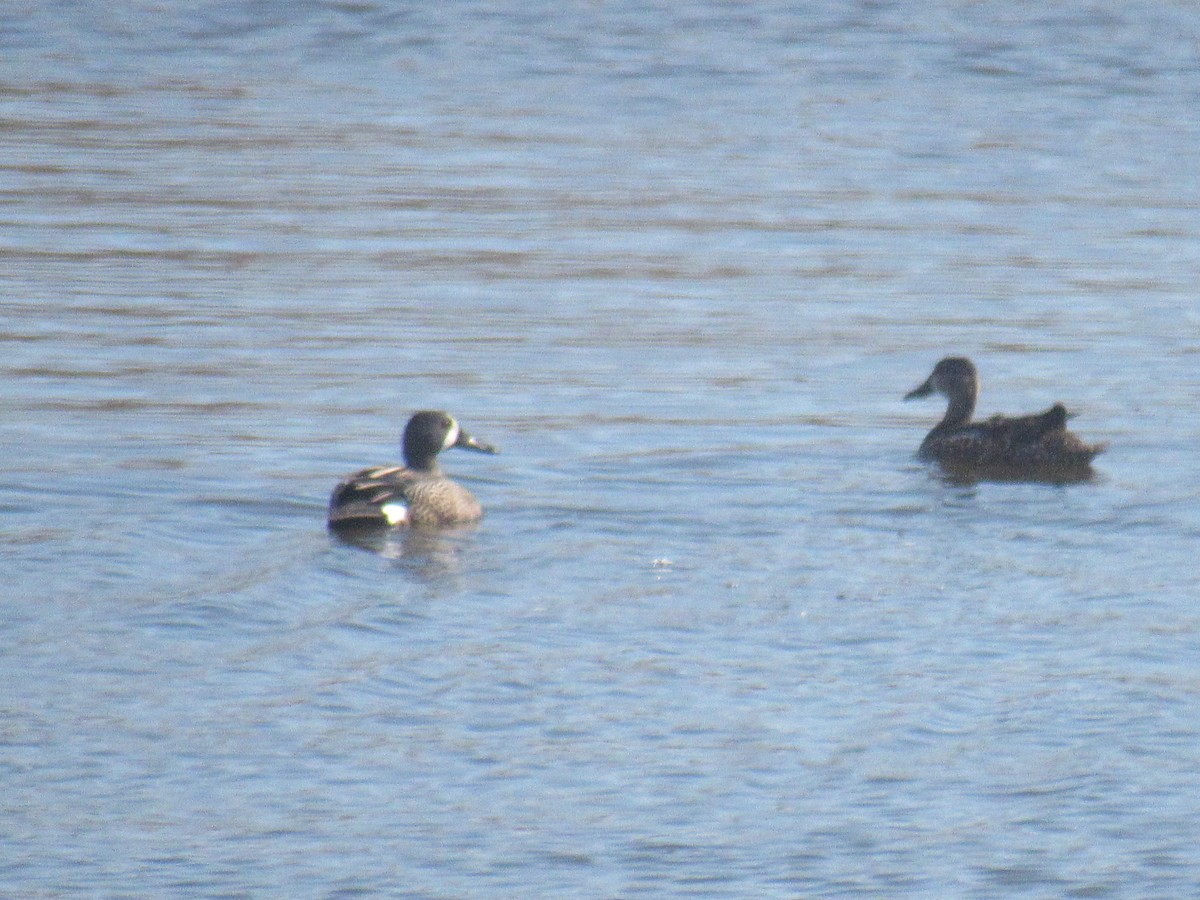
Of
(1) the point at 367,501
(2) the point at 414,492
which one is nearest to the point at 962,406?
(2) the point at 414,492

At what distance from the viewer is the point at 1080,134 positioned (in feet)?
82.5

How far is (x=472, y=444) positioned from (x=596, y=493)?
2.48 feet

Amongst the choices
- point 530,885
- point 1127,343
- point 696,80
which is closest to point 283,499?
point 530,885

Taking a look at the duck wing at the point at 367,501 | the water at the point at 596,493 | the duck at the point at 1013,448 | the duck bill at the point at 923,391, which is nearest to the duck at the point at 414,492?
the duck wing at the point at 367,501

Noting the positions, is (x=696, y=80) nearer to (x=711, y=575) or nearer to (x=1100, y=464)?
(x=1100, y=464)

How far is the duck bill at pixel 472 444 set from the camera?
12.3 metres

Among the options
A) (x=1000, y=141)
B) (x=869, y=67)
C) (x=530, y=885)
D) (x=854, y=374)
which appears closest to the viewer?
(x=530, y=885)

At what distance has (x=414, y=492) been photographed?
1150 cm

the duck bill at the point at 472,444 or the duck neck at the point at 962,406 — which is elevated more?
the duck bill at the point at 472,444

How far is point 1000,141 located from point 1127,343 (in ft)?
29.2

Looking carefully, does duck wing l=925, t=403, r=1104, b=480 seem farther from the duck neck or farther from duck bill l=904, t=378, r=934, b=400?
duck bill l=904, t=378, r=934, b=400

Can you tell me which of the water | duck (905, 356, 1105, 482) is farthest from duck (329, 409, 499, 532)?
duck (905, 356, 1105, 482)

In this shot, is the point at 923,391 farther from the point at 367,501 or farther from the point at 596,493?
the point at 367,501

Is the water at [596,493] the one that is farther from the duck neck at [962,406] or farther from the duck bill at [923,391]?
the duck neck at [962,406]
